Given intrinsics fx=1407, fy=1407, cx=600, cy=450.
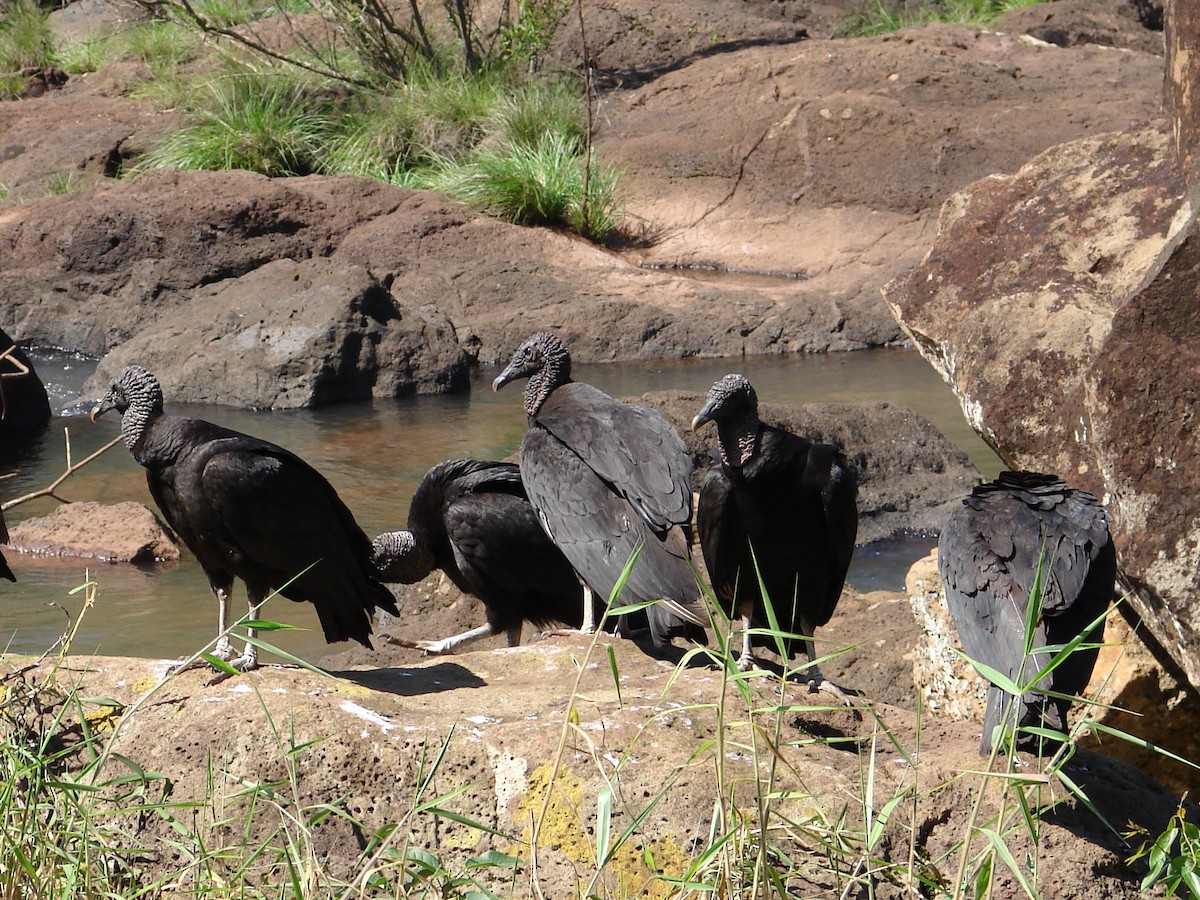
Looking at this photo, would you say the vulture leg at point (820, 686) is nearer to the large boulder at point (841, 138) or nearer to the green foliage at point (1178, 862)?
the green foliage at point (1178, 862)

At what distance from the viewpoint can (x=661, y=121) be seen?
15.4 m

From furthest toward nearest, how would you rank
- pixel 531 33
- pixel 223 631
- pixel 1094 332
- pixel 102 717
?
pixel 531 33, pixel 1094 332, pixel 223 631, pixel 102 717

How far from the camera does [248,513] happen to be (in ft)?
12.5

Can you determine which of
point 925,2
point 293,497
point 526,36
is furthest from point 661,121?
point 293,497

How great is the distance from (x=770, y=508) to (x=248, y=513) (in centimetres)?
152

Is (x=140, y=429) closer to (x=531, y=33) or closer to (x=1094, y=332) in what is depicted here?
(x=1094, y=332)

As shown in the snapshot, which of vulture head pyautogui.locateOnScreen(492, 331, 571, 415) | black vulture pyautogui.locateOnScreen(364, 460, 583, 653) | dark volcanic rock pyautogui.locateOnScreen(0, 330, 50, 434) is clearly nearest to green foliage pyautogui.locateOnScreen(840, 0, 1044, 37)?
dark volcanic rock pyautogui.locateOnScreen(0, 330, 50, 434)

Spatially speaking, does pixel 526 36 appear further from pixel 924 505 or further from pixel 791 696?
pixel 791 696

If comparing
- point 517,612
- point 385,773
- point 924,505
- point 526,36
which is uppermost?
point 526,36

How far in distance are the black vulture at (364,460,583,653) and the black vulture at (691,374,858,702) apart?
75 centimetres

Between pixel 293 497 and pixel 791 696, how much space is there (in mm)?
1474

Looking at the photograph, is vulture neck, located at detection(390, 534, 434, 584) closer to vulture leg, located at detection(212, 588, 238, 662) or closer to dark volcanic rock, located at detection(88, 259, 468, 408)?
vulture leg, located at detection(212, 588, 238, 662)

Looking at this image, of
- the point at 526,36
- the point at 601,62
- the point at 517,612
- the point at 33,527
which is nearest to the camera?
the point at 517,612


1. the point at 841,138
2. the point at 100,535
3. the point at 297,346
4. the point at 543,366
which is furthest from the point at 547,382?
the point at 841,138
